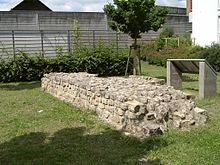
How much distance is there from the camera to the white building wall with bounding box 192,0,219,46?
27.5m

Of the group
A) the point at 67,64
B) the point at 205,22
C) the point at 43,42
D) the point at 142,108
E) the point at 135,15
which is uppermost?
the point at 205,22

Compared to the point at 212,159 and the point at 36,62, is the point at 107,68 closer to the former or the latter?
the point at 36,62

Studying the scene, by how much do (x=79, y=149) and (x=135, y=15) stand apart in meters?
10.1

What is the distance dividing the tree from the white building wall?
1227 cm

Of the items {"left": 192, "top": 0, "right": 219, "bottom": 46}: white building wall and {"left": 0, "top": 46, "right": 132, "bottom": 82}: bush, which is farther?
{"left": 192, "top": 0, "right": 219, "bottom": 46}: white building wall

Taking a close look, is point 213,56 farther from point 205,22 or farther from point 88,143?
point 88,143

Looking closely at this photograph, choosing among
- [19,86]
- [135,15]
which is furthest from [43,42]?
[135,15]

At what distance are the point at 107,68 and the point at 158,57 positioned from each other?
7.05 metres

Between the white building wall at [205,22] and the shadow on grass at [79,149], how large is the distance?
22.1 m

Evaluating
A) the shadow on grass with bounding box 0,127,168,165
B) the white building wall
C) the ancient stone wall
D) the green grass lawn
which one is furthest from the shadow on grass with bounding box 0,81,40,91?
the white building wall

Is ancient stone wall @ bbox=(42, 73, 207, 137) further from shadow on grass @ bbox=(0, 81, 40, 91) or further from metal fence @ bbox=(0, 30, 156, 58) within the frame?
metal fence @ bbox=(0, 30, 156, 58)

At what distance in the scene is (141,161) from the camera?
5.44 metres

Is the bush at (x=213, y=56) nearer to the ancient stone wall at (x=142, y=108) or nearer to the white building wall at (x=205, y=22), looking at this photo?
the white building wall at (x=205, y=22)

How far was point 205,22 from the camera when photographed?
28.5 m
